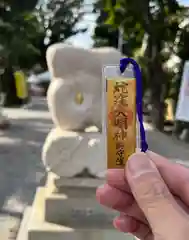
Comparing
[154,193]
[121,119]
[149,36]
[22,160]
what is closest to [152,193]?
[154,193]

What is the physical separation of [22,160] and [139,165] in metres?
5.69

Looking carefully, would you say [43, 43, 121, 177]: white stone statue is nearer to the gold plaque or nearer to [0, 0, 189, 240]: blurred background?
[0, 0, 189, 240]: blurred background

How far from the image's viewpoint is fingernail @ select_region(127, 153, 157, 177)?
29.6 inches

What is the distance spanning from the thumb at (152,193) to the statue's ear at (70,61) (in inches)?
81.5

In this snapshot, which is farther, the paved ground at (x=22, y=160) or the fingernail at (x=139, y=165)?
the paved ground at (x=22, y=160)

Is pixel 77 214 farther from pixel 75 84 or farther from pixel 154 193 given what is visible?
pixel 154 193

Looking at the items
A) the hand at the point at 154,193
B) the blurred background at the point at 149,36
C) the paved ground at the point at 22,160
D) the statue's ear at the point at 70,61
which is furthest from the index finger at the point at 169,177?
the blurred background at the point at 149,36

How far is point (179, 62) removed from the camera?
779cm

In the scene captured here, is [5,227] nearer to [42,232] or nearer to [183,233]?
[42,232]

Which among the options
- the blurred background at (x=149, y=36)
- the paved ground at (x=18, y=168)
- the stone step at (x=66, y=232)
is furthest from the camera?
the blurred background at (x=149, y=36)

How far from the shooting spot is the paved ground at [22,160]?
4055 mm

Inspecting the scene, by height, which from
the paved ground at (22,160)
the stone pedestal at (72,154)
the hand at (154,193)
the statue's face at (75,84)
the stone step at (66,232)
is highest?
the hand at (154,193)

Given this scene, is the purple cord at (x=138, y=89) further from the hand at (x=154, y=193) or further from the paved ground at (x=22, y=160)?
the paved ground at (x=22, y=160)

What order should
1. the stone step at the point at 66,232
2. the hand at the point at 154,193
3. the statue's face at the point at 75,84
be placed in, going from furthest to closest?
1. the statue's face at the point at 75,84
2. the stone step at the point at 66,232
3. the hand at the point at 154,193
